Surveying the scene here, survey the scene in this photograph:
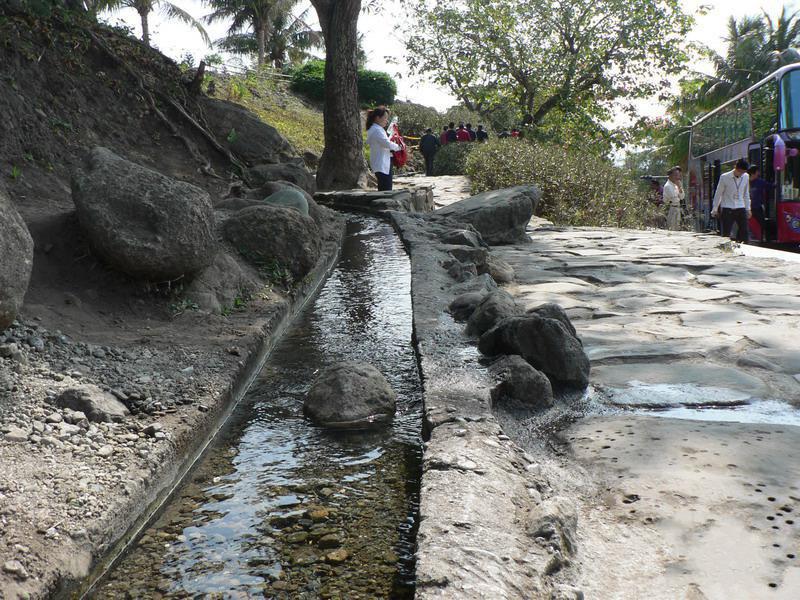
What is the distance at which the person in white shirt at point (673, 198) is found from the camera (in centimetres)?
1416

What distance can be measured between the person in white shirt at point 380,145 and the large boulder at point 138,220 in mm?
7311

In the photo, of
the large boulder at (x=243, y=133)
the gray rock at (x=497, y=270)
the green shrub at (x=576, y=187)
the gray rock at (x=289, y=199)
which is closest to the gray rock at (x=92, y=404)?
the gray rock at (x=497, y=270)

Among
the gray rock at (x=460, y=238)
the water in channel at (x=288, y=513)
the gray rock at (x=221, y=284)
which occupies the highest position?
the gray rock at (x=460, y=238)

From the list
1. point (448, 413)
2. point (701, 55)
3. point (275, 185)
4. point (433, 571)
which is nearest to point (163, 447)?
point (448, 413)

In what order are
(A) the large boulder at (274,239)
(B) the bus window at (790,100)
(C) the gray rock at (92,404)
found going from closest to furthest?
(C) the gray rock at (92,404), (A) the large boulder at (274,239), (B) the bus window at (790,100)

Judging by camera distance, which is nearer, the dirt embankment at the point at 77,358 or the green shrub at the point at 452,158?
the dirt embankment at the point at 77,358

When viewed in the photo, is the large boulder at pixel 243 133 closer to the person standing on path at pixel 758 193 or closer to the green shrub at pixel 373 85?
the person standing on path at pixel 758 193

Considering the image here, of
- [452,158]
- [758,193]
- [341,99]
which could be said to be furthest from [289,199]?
[452,158]

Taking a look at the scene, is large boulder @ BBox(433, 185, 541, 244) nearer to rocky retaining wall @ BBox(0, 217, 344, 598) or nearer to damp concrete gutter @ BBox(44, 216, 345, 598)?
damp concrete gutter @ BBox(44, 216, 345, 598)

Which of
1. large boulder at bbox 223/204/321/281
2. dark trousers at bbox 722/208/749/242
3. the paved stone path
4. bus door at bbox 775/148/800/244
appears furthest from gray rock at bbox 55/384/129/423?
bus door at bbox 775/148/800/244

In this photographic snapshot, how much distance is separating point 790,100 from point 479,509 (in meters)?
12.9

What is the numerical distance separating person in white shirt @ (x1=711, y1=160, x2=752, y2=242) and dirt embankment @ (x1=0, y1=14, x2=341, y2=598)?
7.21 meters

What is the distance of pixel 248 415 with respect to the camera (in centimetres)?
343

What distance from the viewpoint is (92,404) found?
9.33ft
